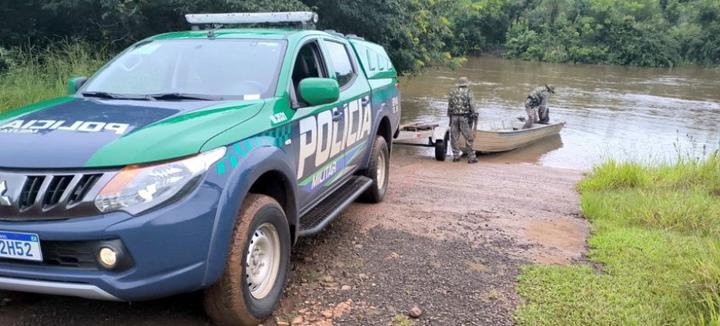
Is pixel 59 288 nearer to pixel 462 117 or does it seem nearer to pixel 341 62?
pixel 341 62

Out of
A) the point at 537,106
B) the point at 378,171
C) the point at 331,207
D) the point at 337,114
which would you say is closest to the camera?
the point at 337,114

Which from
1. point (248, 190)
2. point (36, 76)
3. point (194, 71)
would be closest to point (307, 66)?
point (194, 71)

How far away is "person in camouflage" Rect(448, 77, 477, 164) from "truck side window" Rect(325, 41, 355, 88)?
780 cm

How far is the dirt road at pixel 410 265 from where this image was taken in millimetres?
3535

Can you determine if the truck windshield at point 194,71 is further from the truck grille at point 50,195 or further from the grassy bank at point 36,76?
the grassy bank at point 36,76

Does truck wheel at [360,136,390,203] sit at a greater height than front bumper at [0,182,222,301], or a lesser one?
lesser

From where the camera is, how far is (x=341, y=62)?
5.36m

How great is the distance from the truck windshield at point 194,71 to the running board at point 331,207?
40.0 inches

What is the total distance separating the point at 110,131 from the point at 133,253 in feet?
2.21

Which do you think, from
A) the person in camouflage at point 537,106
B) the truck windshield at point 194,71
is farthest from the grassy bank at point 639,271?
the person in camouflage at point 537,106

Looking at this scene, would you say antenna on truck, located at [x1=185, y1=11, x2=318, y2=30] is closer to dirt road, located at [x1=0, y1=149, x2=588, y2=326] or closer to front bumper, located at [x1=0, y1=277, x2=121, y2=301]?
dirt road, located at [x1=0, y1=149, x2=588, y2=326]

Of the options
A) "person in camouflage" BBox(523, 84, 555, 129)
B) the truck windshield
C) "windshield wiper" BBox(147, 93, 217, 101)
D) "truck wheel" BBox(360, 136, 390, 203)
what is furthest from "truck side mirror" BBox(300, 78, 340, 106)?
"person in camouflage" BBox(523, 84, 555, 129)

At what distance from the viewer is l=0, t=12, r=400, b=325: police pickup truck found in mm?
2646

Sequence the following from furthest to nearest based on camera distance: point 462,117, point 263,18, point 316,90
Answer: point 462,117
point 263,18
point 316,90
